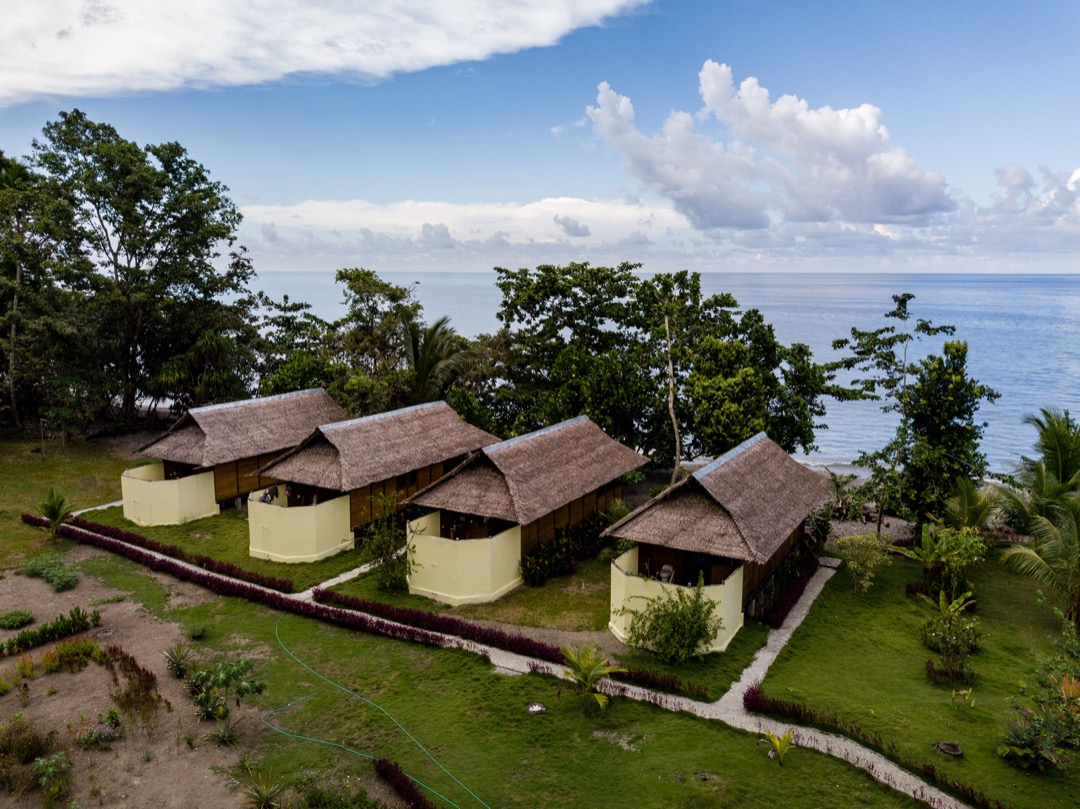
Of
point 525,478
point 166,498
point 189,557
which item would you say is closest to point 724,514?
point 525,478

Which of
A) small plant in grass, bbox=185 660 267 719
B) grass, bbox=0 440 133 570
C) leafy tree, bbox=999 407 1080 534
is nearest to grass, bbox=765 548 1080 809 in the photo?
leafy tree, bbox=999 407 1080 534

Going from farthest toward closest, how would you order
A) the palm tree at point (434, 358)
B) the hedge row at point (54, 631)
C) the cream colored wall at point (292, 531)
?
1. the palm tree at point (434, 358)
2. the cream colored wall at point (292, 531)
3. the hedge row at point (54, 631)

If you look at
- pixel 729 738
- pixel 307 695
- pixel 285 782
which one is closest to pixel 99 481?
pixel 307 695

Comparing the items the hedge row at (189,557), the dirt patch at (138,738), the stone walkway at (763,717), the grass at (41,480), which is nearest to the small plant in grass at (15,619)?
the dirt patch at (138,738)

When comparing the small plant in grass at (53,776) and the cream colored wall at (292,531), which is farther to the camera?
the cream colored wall at (292,531)

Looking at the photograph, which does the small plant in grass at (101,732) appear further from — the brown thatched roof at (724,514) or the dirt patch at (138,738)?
the brown thatched roof at (724,514)

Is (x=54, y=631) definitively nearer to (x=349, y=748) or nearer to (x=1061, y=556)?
(x=349, y=748)
